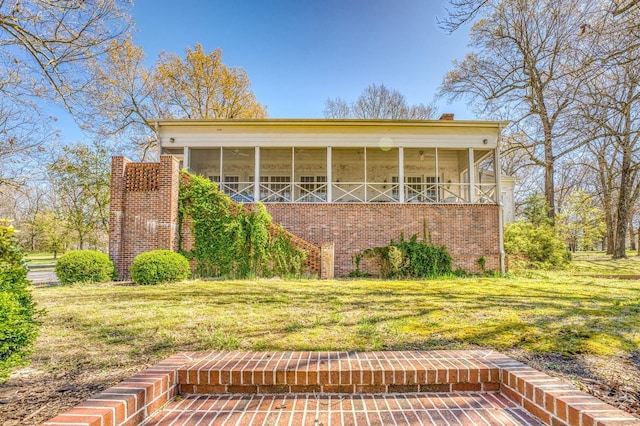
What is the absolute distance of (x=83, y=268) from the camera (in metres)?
8.85

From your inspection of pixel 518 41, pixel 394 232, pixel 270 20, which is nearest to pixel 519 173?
pixel 518 41

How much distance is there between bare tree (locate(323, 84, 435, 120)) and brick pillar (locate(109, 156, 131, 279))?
19696 mm

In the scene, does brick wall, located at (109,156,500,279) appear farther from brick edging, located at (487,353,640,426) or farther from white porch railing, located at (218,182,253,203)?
brick edging, located at (487,353,640,426)

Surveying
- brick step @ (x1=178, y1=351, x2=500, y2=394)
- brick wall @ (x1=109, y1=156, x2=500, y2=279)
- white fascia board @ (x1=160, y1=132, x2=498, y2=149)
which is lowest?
brick step @ (x1=178, y1=351, x2=500, y2=394)

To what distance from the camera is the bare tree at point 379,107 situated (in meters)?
27.2

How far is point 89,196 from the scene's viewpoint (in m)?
16.8

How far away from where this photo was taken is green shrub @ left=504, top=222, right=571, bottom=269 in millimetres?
13611

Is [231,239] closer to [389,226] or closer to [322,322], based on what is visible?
[389,226]

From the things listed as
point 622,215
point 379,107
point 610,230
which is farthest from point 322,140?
point 610,230

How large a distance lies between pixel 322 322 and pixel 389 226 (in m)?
7.77

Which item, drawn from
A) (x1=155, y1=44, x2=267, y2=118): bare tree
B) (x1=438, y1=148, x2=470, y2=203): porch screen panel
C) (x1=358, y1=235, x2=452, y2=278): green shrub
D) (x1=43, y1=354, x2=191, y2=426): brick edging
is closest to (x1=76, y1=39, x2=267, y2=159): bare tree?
(x1=155, y1=44, x2=267, y2=118): bare tree

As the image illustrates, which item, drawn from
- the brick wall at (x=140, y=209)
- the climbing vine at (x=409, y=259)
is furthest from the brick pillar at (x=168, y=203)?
the climbing vine at (x=409, y=259)

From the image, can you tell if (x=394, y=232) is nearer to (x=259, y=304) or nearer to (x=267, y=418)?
(x=259, y=304)

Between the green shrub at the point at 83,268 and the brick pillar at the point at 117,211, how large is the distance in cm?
57
